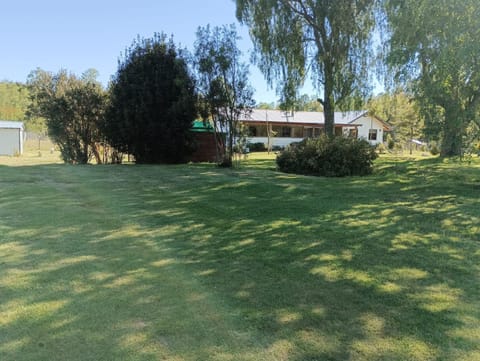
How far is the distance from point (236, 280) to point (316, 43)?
1556cm

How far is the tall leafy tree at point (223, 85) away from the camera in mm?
14477

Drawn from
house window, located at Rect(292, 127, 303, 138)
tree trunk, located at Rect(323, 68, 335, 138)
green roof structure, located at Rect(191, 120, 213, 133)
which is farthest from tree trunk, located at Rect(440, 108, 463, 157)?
house window, located at Rect(292, 127, 303, 138)

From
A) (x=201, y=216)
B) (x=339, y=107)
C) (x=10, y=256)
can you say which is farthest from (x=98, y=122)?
(x=10, y=256)

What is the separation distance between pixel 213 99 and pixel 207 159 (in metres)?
4.39

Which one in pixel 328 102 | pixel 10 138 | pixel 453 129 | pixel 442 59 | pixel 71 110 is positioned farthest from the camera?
pixel 10 138

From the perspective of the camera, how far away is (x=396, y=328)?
9.63 feet

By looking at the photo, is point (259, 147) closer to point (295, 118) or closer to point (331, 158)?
point (295, 118)

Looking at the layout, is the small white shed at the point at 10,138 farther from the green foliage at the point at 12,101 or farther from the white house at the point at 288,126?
the green foliage at the point at 12,101

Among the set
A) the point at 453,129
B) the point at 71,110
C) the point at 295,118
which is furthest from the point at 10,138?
the point at 453,129

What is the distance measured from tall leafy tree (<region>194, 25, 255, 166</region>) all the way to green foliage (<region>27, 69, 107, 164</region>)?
5007mm

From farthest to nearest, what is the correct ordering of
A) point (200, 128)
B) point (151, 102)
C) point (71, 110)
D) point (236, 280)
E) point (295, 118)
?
point (295, 118) < point (200, 128) < point (71, 110) < point (151, 102) < point (236, 280)

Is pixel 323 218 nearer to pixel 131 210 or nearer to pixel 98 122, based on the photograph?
pixel 131 210

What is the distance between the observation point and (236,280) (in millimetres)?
3762

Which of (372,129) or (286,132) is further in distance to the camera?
(372,129)
